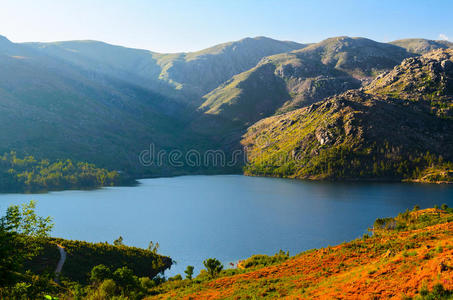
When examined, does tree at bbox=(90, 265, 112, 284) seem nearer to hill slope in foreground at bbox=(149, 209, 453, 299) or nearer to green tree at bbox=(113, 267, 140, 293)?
green tree at bbox=(113, 267, 140, 293)

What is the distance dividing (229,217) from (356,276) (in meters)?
106

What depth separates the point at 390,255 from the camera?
37188 mm

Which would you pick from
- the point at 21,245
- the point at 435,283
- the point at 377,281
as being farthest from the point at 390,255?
the point at 21,245

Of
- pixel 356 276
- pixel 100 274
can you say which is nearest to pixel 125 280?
pixel 100 274

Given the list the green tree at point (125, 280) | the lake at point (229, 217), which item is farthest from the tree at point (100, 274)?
the lake at point (229, 217)

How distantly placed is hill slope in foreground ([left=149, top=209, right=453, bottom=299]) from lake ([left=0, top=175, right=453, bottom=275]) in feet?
113

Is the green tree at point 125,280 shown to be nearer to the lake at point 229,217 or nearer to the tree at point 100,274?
the tree at point 100,274

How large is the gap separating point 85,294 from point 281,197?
465ft

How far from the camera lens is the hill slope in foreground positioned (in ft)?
86.9

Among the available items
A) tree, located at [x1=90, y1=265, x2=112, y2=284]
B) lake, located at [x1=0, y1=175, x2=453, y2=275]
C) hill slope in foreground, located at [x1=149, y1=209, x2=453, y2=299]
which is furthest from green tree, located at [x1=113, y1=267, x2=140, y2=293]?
lake, located at [x1=0, y1=175, x2=453, y2=275]

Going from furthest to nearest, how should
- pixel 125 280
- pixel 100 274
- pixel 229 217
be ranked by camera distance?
1. pixel 229 217
2. pixel 100 274
3. pixel 125 280

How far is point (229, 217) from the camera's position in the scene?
136625 millimetres

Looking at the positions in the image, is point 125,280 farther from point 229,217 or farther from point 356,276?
point 229,217

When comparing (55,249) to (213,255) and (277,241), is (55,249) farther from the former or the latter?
(277,241)
